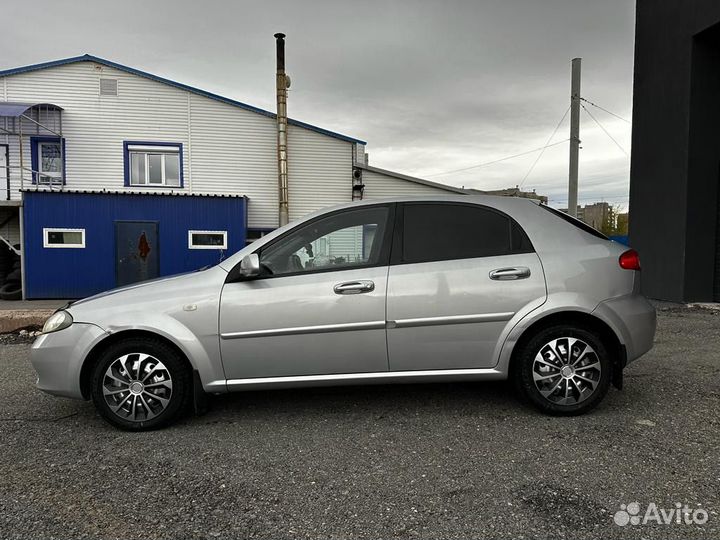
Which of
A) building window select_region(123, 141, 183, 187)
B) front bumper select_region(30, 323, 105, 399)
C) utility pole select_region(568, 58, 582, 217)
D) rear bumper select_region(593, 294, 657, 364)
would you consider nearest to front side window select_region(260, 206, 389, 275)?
front bumper select_region(30, 323, 105, 399)

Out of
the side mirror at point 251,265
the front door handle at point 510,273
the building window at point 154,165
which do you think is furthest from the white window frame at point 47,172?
the front door handle at point 510,273

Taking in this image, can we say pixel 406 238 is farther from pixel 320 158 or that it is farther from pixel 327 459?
pixel 320 158

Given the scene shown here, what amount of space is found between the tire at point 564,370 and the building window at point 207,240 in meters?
11.9

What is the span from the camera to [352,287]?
3.47 metres

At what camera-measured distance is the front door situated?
3445mm

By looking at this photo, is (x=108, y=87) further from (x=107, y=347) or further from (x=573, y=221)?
(x=573, y=221)

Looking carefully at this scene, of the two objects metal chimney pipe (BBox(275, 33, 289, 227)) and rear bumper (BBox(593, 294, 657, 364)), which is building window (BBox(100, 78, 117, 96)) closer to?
metal chimney pipe (BBox(275, 33, 289, 227))

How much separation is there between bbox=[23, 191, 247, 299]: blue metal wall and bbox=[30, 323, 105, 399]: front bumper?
10.8 meters

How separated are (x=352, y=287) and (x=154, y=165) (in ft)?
48.0

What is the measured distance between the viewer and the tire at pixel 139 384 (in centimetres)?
343

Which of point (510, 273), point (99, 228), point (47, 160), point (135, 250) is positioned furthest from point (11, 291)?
point (510, 273)

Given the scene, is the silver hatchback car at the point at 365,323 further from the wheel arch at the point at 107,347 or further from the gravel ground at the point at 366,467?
the gravel ground at the point at 366,467

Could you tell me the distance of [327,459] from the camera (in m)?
3.05

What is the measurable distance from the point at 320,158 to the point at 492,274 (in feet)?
45.4
